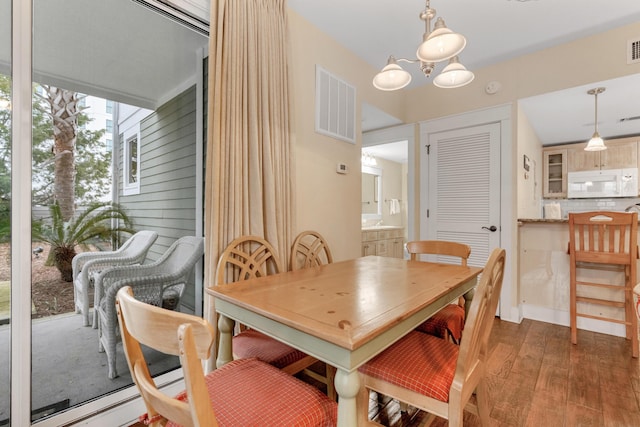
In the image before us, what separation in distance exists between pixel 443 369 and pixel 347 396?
0.45m

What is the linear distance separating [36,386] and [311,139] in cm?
217

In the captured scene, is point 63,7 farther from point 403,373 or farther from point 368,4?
point 403,373

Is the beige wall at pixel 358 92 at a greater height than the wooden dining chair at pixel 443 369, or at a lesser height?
greater

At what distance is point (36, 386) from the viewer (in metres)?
1.36

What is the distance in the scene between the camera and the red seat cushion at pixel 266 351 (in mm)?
1308

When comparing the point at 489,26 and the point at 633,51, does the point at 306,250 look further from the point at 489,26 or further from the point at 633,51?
the point at 633,51

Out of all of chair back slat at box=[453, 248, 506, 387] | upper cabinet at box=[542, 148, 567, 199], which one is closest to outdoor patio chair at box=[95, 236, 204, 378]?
chair back slat at box=[453, 248, 506, 387]

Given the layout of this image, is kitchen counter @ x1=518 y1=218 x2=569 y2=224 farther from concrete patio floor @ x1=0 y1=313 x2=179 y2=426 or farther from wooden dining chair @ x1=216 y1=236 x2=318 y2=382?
concrete patio floor @ x1=0 y1=313 x2=179 y2=426

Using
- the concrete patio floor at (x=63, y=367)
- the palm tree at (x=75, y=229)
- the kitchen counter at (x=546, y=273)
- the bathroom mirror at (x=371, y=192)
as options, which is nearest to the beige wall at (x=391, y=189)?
the bathroom mirror at (x=371, y=192)

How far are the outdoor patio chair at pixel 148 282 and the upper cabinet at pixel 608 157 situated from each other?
5.92 m

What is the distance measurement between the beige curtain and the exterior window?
404 millimetres

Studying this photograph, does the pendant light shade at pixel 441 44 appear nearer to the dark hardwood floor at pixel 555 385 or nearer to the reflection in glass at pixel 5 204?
the dark hardwood floor at pixel 555 385

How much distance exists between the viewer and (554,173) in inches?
199

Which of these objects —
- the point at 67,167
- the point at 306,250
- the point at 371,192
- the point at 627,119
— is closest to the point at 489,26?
the point at 306,250
